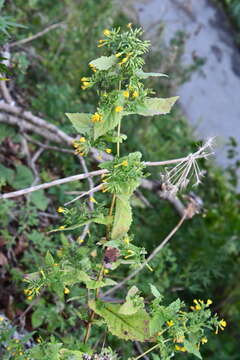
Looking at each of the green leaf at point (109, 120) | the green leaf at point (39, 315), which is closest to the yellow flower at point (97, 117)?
the green leaf at point (109, 120)

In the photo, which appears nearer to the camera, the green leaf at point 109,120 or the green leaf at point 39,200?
the green leaf at point 109,120

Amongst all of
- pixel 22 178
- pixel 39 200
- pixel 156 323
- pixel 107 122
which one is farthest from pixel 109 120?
pixel 22 178

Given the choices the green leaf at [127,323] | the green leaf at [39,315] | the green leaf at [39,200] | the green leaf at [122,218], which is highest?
the green leaf at [122,218]

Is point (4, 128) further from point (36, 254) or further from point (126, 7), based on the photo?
point (126, 7)

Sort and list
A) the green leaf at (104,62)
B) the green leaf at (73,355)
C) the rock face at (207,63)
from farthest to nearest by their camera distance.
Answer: the rock face at (207,63) → the green leaf at (73,355) → the green leaf at (104,62)

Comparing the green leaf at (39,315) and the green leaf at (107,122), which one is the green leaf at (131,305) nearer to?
the green leaf at (107,122)

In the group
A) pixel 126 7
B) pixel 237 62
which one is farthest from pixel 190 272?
pixel 237 62
